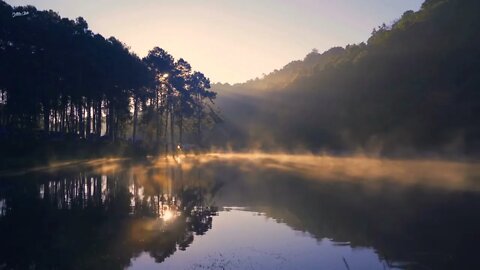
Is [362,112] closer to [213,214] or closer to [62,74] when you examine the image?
[62,74]

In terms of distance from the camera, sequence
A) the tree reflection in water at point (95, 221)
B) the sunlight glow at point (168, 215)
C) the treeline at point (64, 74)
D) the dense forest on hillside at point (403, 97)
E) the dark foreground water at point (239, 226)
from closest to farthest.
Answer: the dark foreground water at point (239, 226), the tree reflection in water at point (95, 221), the sunlight glow at point (168, 215), the treeline at point (64, 74), the dense forest on hillside at point (403, 97)

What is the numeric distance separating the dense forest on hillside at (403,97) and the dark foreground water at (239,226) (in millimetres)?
69788

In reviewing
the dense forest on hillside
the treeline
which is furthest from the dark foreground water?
the dense forest on hillside

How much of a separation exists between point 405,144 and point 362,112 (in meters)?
23.3

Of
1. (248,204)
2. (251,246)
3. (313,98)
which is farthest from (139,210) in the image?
(313,98)

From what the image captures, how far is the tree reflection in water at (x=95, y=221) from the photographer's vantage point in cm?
1689

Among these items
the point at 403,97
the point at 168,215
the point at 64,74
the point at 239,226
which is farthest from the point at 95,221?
the point at 403,97

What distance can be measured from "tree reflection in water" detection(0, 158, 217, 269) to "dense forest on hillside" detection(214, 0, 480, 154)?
75.1 m

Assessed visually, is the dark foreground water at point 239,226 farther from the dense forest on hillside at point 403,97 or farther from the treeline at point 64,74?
the dense forest on hillside at point 403,97

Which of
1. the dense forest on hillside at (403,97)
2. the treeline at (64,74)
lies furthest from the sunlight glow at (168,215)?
the dense forest on hillside at (403,97)

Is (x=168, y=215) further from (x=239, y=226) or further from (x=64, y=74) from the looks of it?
(x=64, y=74)

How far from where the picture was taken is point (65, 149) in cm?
6850

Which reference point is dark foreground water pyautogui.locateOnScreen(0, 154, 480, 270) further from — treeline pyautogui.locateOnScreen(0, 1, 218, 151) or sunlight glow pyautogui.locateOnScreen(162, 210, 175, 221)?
treeline pyautogui.locateOnScreen(0, 1, 218, 151)

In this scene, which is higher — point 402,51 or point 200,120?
point 402,51
